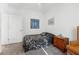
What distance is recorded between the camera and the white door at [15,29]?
149 cm

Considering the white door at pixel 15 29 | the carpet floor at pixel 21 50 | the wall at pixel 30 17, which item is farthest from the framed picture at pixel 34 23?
the carpet floor at pixel 21 50

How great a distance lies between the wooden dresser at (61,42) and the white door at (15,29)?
57cm

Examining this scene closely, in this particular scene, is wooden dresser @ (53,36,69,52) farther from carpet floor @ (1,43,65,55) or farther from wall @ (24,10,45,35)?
wall @ (24,10,45,35)

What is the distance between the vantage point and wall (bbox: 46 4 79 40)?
4.88ft

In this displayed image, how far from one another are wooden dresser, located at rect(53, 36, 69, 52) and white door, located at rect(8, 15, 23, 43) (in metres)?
0.57

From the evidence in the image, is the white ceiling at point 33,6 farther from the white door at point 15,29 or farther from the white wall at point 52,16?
the white door at point 15,29

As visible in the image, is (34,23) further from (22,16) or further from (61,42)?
(61,42)

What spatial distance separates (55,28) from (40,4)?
464 mm

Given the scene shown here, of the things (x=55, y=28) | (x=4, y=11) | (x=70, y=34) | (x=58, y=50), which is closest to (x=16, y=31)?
A: (x=4, y=11)

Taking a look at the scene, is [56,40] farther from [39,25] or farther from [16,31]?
[16,31]

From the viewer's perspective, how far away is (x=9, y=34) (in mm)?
1499

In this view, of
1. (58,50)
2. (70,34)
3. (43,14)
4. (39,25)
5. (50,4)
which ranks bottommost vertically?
(58,50)

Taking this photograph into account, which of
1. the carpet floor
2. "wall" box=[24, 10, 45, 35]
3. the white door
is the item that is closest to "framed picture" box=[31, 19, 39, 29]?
"wall" box=[24, 10, 45, 35]

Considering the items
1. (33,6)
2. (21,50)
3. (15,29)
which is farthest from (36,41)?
(33,6)
